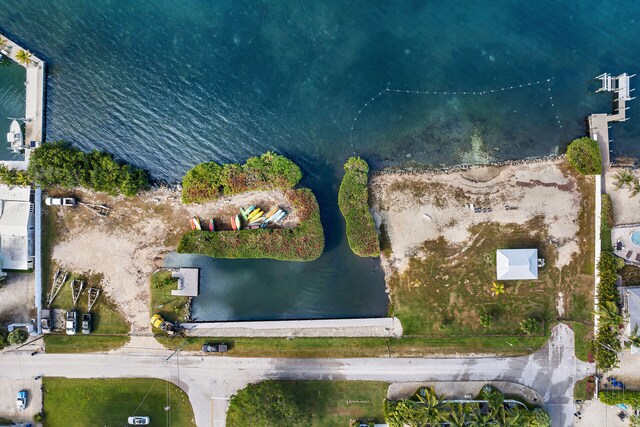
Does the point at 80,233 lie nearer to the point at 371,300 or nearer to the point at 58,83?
the point at 58,83

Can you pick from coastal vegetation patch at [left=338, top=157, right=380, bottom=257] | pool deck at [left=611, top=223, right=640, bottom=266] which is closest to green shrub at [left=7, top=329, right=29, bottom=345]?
coastal vegetation patch at [left=338, top=157, right=380, bottom=257]

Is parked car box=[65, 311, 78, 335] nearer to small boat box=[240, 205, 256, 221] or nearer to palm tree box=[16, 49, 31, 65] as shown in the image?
small boat box=[240, 205, 256, 221]

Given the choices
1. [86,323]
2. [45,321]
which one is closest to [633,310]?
[86,323]

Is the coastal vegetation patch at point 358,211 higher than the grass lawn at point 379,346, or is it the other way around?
the coastal vegetation patch at point 358,211

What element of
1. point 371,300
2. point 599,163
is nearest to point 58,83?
point 371,300

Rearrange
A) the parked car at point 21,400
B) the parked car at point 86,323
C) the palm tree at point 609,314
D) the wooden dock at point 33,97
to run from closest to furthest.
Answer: the palm tree at point 609,314 < the parked car at point 86,323 < the parked car at point 21,400 < the wooden dock at point 33,97

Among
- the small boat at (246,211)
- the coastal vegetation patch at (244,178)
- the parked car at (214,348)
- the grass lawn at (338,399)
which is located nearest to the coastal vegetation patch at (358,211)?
the coastal vegetation patch at (244,178)

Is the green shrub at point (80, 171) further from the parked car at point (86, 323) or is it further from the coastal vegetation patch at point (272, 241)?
the parked car at point (86, 323)

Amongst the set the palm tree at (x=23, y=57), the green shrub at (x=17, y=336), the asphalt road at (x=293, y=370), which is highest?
the palm tree at (x=23, y=57)
